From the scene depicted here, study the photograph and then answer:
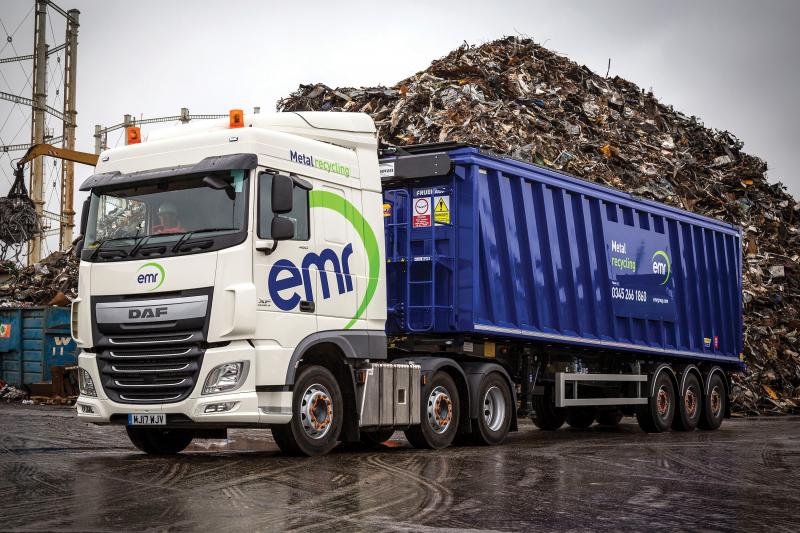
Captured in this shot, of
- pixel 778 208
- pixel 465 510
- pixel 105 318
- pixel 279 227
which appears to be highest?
pixel 778 208

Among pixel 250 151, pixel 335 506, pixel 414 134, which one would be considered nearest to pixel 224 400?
pixel 250 151

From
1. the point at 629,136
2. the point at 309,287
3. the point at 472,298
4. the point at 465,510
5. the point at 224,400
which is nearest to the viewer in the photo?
the point at 465,510

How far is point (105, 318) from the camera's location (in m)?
10.3

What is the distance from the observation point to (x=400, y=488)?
815cm

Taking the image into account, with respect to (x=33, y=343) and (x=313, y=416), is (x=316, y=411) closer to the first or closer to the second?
(x=313, y=416)

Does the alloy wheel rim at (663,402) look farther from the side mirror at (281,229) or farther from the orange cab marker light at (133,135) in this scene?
the orange cab marker light at (133,135)

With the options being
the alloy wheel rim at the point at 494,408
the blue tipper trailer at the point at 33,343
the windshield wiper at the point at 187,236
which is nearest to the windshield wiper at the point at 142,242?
the windshield wiper at the point at 187,236

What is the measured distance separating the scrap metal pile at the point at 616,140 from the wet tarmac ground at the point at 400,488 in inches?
423

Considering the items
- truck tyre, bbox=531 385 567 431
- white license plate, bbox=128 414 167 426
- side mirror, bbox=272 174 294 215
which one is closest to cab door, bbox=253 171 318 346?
side mirror, bbox=272 174 294 215

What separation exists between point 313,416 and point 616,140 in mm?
17024

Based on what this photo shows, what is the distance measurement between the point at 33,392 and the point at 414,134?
10.2 m

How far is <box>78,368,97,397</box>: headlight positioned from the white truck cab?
14 millimetres

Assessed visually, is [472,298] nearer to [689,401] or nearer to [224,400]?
[224,400]

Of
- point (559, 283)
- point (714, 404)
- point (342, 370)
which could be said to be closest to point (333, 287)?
point (342, 370)
